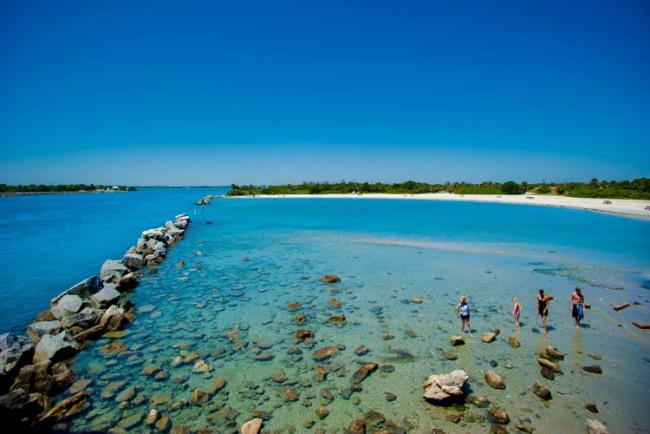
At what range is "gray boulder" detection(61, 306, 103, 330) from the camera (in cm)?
1110

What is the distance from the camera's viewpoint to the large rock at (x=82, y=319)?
11102 millimetres

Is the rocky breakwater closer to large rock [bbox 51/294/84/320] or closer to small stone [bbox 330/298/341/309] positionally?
large rock [bbox 51/294/84/320]

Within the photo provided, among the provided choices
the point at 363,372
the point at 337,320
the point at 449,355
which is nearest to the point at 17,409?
the point at 363,372

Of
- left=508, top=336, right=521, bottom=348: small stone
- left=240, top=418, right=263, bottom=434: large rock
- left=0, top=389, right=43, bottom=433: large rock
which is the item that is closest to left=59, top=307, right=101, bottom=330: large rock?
left=0, top=389, right=43, bottom=433: large rock

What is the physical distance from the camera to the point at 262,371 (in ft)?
30.1

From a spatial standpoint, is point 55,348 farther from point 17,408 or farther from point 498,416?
point 498,416

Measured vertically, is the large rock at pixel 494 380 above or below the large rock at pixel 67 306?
below

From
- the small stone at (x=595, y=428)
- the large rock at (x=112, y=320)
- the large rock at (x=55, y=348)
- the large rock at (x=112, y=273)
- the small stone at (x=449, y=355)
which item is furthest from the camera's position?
the large rock at (x=112, y=273)

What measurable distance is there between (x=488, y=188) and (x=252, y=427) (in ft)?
415

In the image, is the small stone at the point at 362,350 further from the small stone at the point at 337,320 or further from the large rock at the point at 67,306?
the large rock at the point at 67,306

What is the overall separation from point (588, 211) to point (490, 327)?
67062 mm

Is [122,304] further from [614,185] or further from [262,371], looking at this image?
[614,185]

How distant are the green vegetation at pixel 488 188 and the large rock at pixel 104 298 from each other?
99.6 m

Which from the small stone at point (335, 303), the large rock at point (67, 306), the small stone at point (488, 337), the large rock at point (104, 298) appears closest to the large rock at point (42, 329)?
the large rock at point (67, 306)
